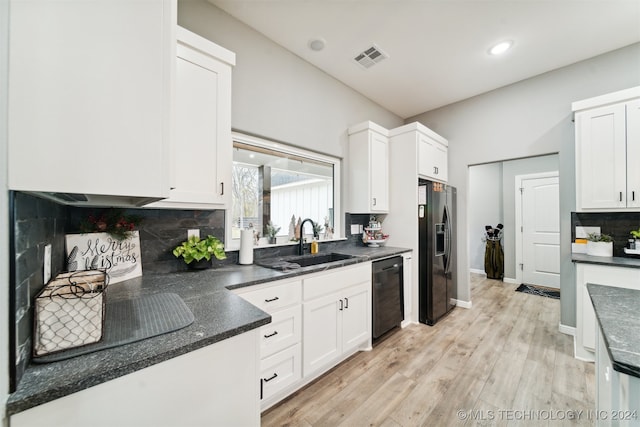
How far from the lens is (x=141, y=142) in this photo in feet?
2.47

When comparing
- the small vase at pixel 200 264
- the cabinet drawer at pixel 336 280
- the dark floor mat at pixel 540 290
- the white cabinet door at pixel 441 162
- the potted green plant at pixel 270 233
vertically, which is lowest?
the dark floor mat at pixel 540 290

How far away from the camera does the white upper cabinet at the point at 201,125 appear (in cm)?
150

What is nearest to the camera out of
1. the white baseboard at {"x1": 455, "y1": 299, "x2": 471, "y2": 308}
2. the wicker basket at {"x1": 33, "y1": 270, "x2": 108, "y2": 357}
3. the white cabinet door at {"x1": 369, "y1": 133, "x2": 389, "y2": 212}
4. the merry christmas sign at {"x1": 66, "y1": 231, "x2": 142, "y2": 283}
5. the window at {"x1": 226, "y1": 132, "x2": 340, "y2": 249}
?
the wicker basket at {"x1": 33, "y1": 270, "x2": 108, "y2": 357}

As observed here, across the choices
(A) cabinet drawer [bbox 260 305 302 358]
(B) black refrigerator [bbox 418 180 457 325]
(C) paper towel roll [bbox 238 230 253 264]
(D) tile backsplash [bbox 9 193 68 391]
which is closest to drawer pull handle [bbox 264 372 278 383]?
(A) cabinet drawer [bbox 260 305 302 358]

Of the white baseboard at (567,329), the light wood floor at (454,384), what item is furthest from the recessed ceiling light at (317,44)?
the white baseboard at (567,329)

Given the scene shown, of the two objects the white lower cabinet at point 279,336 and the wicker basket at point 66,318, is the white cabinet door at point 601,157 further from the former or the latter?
the wicker basket at point 66,318

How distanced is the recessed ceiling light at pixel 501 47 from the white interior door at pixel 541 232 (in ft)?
10.0

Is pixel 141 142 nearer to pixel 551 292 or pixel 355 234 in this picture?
pixel 355 234

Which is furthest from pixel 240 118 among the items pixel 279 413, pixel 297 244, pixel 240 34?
pixel 279 413

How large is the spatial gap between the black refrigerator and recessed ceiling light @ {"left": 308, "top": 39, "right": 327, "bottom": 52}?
1922mm

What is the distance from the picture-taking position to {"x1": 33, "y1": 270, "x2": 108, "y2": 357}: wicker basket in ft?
2.19

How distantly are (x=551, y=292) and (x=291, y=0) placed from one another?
557 centimetres

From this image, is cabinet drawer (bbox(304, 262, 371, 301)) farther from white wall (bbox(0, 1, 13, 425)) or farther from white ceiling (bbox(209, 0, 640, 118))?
white ceiling (bbox(209, 0, 640, 118))

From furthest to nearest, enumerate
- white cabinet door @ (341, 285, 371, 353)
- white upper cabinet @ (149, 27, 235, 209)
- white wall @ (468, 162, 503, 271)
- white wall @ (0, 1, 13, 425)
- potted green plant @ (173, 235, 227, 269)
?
white wall @ (468, 162, 503, 271)
white cabinet door @ (341, 285, 371, 353)
potted green plant @ (173, 235, 227, 269)
white upper cabinet @ (149, 27, 235, 209)
white wall @ (0, 1, 13, 425)
